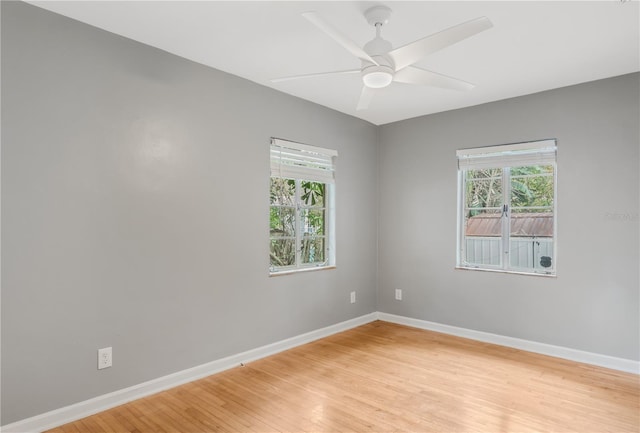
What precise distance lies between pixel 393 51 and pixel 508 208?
102 inches

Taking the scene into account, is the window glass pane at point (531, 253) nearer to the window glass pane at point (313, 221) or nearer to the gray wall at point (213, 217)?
the gray wall at point (213, 217)

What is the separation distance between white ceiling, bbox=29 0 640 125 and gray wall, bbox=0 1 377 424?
247 millimetres

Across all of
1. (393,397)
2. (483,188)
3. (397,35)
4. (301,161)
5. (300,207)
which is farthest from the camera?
(483,188)

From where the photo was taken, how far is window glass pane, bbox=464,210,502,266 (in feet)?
13.2

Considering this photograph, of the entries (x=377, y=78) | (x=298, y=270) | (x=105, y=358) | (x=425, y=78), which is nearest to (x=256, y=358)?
(x=298, y=270)

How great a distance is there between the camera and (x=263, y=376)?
3037 mm

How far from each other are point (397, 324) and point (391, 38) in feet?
10.8

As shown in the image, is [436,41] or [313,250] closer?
[436,41]

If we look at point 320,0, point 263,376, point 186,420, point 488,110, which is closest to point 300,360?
point 263,376

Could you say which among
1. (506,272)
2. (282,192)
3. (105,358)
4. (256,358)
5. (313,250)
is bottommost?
(256,358)

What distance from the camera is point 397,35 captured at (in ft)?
8.38

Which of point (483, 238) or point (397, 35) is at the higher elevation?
point (397, 35)

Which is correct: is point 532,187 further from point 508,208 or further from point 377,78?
point 377,78

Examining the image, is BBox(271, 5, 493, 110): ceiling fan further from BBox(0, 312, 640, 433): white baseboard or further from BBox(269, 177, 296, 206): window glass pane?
BBox(0, 312, 640, 433): white baseboard
